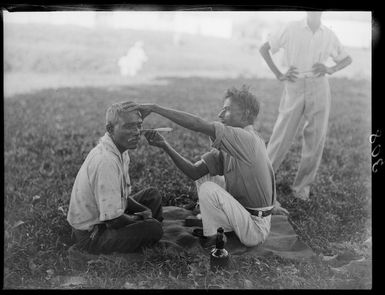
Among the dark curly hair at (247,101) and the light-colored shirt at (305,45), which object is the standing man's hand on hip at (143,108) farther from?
the light-colored shirt at (305,45)

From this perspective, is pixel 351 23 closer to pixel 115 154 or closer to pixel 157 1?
pixel 157 1

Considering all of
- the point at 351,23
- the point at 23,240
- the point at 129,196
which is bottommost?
the point at 23,240

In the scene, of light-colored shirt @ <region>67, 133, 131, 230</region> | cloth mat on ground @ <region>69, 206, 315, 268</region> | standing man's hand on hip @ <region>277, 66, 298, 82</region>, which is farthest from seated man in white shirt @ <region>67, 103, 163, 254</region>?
standing man's hand on hip @ <region>277, 66, 298, 82</region>

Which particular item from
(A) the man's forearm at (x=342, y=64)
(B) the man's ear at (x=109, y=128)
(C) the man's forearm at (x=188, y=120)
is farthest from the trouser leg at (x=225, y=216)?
(A) the man's forearm at (x=342, y=64)

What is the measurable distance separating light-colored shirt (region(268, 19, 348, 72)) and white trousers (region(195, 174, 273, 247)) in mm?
1554

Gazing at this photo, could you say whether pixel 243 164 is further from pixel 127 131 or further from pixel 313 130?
pixel 127 131

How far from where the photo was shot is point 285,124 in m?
5.26

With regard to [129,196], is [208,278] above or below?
below

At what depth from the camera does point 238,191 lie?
4.97m

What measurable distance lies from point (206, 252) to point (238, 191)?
0.73 meters

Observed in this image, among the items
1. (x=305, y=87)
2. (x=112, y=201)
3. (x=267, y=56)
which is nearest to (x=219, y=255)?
(x=112, y=201)

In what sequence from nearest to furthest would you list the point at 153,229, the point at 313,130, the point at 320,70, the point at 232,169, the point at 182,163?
the point at 153,229
the point at 232,169
the point at 182,163
the point at 320,70
the point at 313,130

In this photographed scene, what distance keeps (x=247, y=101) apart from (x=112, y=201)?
1780 millimetres

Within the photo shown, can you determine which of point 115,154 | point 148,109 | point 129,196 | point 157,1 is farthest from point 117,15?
point 129,196
